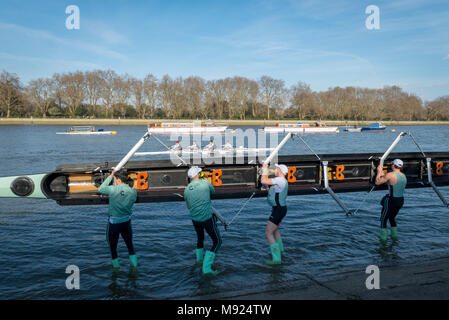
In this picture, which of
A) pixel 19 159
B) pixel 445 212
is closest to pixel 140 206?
pixel 445 212

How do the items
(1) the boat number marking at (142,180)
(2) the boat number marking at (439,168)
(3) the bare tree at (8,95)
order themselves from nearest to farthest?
(1) the boat number marking at (142,180) → (2) the boat number marking at (439,168) → (3) the bare tree at (8,95)

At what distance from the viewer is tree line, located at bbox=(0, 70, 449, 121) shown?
102 meters

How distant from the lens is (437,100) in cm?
15300

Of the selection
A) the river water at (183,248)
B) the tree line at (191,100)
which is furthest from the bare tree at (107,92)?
the river water at (183,248)

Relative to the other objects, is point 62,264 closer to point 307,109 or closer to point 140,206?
point 140,206

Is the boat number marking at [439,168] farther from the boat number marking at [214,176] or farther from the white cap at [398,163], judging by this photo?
the boat number marking at [214,176]

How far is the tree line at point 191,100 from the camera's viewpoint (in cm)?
10219

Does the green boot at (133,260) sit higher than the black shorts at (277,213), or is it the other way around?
the black shorts at (277,213)

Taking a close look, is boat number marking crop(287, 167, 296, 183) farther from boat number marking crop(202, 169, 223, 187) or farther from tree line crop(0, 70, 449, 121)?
tree line crop(0, 70, 449, 121)

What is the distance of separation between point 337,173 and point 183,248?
4480mm

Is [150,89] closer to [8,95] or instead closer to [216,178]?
[8,95]

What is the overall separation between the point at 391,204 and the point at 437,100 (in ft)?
566
